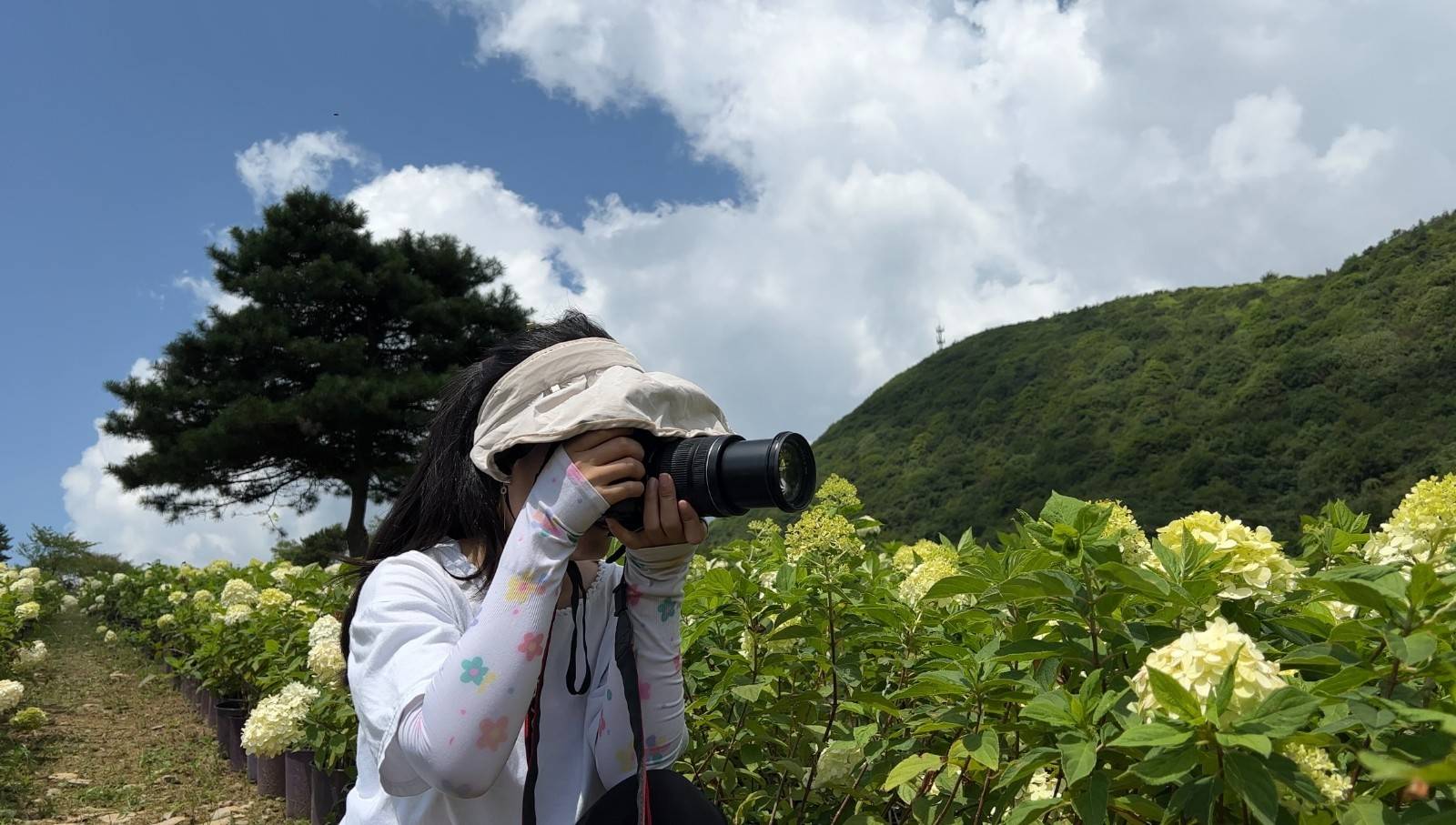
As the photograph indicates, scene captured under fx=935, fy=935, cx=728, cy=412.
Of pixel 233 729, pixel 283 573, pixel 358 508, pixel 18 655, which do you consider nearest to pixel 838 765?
pixel 233 729

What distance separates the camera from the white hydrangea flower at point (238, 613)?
4957mm

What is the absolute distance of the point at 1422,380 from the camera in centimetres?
2609

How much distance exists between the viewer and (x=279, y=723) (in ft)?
11.6

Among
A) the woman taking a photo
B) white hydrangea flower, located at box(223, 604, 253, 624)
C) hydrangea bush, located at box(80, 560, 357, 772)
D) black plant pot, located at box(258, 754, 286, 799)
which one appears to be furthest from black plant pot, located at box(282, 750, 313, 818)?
the woman taking a photo

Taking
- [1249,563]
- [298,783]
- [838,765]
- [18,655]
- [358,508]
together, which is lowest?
[838,765]

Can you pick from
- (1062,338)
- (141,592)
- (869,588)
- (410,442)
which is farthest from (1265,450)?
(869,588)

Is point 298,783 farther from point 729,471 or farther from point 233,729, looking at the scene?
point 729,471

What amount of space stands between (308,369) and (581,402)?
2145cm

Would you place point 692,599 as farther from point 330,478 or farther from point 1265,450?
point 1265,450

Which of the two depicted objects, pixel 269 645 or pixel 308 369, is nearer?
pixel 269 645

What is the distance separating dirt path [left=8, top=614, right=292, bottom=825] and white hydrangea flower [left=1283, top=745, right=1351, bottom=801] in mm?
3784

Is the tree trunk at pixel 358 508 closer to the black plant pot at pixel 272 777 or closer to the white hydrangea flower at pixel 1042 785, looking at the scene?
the black plant pot at pixel 272 777

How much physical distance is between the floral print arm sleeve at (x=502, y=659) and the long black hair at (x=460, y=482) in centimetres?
29

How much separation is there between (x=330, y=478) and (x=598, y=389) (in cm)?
2213
